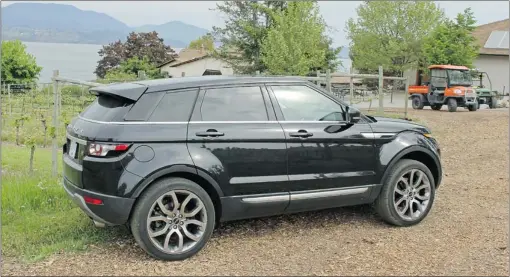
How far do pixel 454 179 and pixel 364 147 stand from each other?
3.24 m

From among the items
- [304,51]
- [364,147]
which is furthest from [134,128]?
[304,51]

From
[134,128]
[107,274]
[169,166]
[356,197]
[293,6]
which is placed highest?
[293,6]

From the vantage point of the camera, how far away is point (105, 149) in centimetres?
405

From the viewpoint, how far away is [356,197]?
16.8 feet

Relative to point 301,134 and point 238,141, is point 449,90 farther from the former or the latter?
point 238,141

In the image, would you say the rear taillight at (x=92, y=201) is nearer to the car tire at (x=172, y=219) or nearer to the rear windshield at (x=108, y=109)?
the car tire at (x=172, y=219)

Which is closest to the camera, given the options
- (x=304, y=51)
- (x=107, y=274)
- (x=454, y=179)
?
(x=107, y=274)

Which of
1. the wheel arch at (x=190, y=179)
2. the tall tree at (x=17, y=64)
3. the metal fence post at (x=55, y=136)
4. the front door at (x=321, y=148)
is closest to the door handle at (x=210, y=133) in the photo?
the wheel arch at (x=190, y=179)

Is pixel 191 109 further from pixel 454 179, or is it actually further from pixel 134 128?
pixel 454 179

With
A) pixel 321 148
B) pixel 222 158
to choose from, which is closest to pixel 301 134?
pixel 321 148

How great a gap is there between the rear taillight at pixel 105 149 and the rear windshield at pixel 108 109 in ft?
0.80

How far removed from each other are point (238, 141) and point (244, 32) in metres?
33.3

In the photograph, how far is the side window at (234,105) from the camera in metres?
4.54

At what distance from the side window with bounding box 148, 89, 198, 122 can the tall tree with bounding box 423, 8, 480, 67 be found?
96.3 feet
